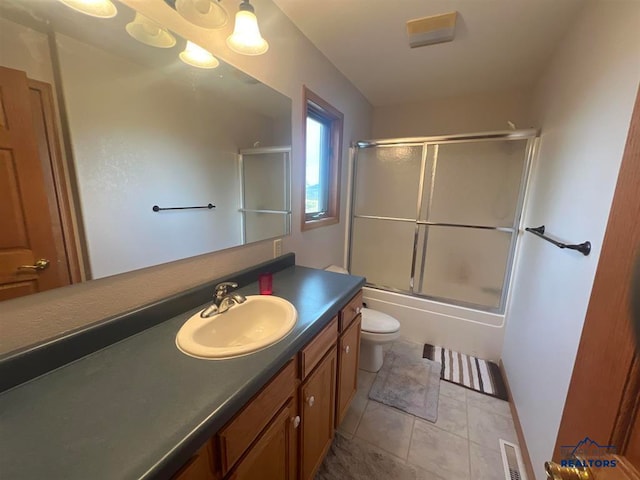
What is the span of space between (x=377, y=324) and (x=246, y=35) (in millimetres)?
1830

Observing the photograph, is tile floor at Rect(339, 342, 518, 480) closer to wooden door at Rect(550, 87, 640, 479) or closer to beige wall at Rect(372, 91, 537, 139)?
wooden door at Rect(550, 87, 640, 479)

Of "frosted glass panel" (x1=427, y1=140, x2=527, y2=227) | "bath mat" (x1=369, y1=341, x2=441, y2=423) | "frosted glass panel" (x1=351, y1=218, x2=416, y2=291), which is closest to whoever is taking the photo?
"bath mat" (x1=369, y1=341, x2=441, y2=423)

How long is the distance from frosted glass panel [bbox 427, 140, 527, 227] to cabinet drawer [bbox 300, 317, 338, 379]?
1.71 m

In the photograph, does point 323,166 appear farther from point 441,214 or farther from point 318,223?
point 441,214

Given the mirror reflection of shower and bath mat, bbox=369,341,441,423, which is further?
bath mat, bbox=369,341,441,423

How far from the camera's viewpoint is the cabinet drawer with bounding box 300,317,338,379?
3.16ft

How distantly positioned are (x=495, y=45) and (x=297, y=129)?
4.51 feet

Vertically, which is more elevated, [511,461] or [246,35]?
[246,35]

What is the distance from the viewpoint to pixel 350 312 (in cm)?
140

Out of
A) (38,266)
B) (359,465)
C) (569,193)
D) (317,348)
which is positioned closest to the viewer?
(38,266)

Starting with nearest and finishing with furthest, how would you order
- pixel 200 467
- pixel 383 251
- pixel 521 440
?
pixel 200 467 < pixel 521 440 < pixel 383 251

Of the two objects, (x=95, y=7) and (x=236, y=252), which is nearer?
(x=95, y=7)

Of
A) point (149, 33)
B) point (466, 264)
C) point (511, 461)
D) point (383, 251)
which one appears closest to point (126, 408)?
point (149, 33)

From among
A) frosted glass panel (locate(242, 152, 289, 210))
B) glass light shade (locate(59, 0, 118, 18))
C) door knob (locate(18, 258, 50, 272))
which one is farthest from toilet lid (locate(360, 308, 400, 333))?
glass light shade (locate(59, 0, 118, 18))
